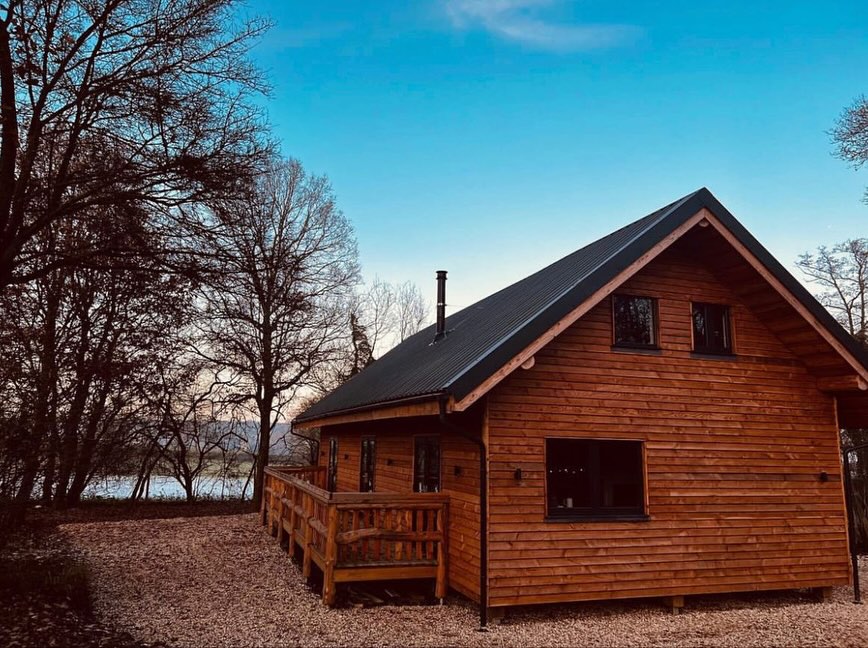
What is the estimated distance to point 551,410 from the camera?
26.9 ft

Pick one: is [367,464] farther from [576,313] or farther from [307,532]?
[576,313]

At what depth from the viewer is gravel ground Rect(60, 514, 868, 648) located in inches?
267

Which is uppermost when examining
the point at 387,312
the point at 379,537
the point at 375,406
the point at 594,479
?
the point at 387,312

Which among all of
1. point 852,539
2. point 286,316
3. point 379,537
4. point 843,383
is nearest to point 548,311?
point 379,537

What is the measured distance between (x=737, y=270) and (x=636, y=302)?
1704mm

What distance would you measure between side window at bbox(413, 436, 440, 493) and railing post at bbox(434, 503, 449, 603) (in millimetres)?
1001

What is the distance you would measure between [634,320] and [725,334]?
1.69 metres

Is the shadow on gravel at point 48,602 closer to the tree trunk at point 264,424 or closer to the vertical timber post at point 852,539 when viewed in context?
the tree trunk at point 264,424

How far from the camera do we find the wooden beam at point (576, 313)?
7234mm

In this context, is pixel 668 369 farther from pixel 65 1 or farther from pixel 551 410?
pixel 65 1

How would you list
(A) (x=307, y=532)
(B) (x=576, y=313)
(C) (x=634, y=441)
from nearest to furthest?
(B) (x=576, y=313), (C) (x=634, y=441), (A) (x=307, y=532)

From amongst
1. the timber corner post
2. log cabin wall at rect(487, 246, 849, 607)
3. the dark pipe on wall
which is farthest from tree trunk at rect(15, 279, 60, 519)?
the timber corner post

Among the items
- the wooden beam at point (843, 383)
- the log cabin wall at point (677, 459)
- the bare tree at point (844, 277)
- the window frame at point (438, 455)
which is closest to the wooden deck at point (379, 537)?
the window frame at point (438, 455)

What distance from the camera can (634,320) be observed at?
9070 millimetres
